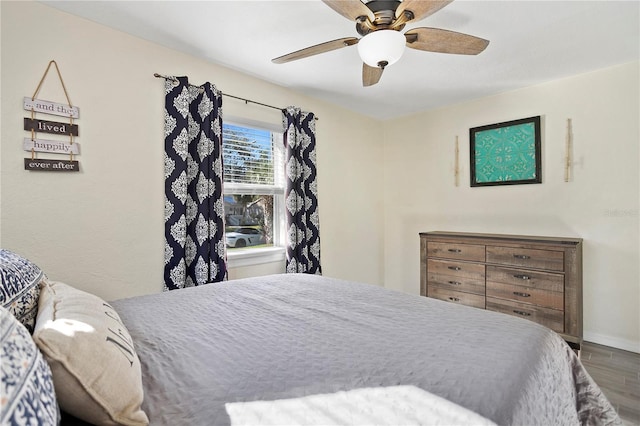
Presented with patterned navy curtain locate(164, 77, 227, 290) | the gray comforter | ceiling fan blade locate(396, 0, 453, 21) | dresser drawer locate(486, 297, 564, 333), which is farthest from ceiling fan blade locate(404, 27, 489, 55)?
dresser drawer locate(486, 297, 564, 333)

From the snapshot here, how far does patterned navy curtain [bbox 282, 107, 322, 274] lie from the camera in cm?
314

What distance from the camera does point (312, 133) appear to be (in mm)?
3348

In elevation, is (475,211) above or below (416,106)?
below

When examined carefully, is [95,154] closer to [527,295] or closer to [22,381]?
[22,381]

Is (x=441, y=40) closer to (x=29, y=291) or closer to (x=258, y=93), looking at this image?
(x=258, y=93)

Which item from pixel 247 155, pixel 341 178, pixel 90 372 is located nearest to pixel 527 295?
pixel 341 178

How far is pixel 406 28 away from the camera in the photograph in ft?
6.84

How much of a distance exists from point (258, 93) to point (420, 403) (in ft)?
9.31

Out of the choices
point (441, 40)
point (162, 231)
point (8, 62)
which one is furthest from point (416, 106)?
point (8, 62)

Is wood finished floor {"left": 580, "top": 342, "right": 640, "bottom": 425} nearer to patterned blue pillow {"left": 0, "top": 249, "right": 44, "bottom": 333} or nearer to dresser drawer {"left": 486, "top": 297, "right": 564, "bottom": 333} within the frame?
dresser drawer {"left": 486, "top": 297, "right": 564, "bottom": 333}

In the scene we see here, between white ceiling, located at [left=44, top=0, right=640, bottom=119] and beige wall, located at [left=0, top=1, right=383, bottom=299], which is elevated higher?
white ceiling, located at [left=44, top=0, right=640, bottom=119]

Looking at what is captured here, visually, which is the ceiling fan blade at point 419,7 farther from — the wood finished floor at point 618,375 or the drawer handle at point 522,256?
the wood finished floor at point 618,375

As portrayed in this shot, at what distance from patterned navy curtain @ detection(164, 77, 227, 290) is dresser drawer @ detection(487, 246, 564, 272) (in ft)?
7.95

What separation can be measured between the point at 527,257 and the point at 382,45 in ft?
7.48
